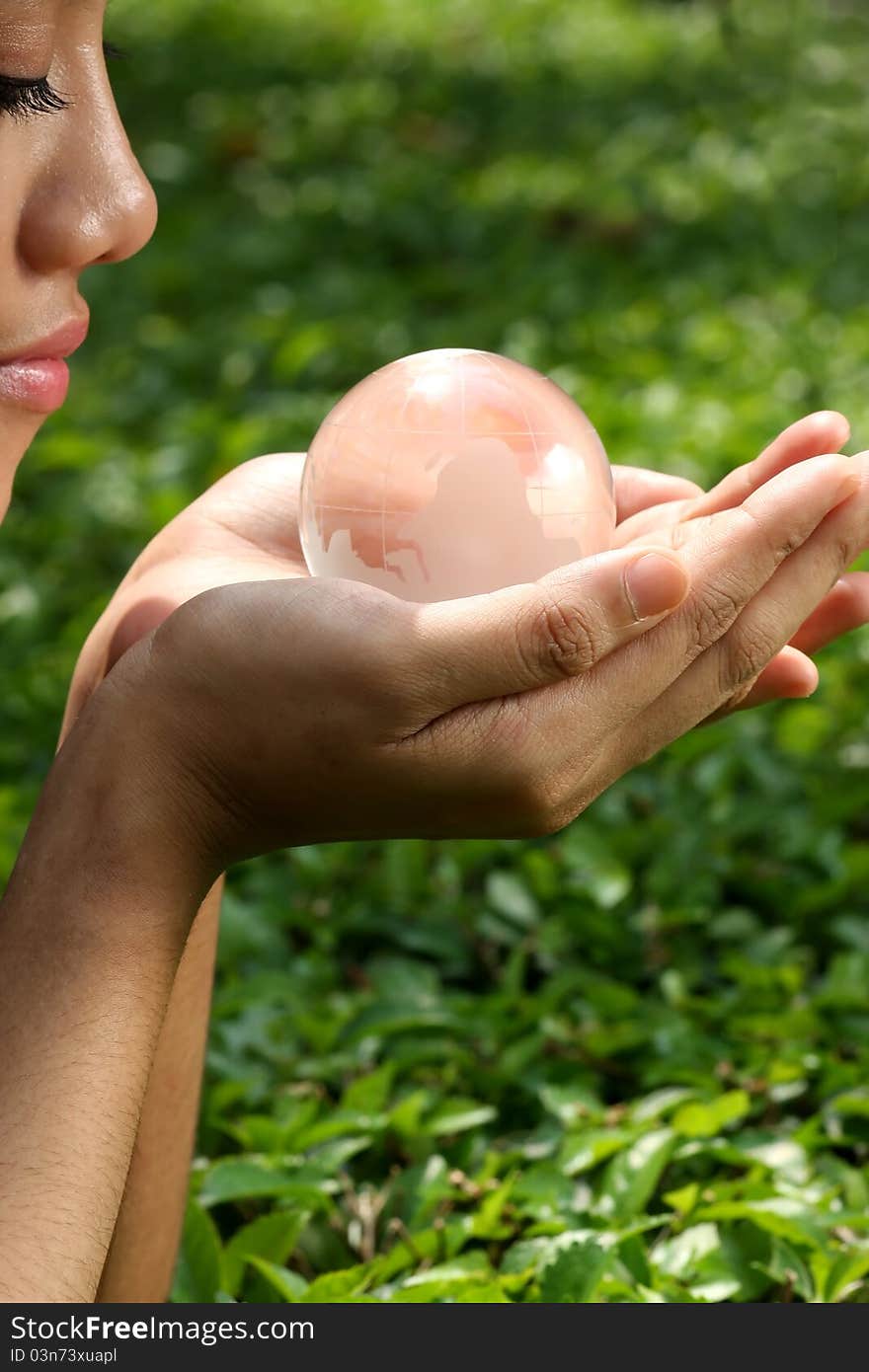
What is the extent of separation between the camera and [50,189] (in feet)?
6.43


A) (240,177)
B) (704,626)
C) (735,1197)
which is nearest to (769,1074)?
(735,1197)

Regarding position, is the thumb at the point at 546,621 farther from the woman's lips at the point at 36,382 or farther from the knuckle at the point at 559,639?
the woman's lips at the point at 36,382

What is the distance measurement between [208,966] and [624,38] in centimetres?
928

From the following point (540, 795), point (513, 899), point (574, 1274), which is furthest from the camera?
point (513, 899)

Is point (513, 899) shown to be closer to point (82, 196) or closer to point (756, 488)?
point (756, 488)

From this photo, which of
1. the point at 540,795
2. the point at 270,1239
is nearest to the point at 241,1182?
the point at 270,1239

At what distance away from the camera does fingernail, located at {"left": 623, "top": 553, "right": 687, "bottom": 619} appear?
172 centimetres

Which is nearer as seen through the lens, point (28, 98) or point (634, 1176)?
point (28, 98)

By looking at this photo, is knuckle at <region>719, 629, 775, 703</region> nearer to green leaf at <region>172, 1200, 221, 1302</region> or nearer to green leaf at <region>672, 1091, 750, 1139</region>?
green leaf at <region>672, 1091, 750, 1139</region>

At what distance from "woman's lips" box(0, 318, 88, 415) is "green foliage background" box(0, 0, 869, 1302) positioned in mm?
1240

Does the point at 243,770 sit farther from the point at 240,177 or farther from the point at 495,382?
the point at 240,177

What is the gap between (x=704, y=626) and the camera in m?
1.90

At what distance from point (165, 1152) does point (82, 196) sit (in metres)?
1.27

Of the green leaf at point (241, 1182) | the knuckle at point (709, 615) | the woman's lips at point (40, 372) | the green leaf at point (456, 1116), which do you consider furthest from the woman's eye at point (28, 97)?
the green leaf at point (456, 1116)
